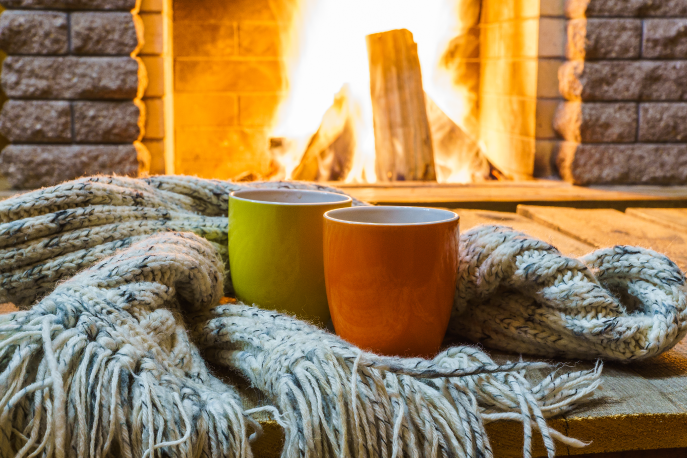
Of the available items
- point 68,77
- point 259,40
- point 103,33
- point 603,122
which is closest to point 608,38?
point 603,122

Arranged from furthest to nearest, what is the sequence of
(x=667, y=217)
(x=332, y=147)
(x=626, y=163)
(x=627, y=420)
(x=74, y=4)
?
(x=332, y=147) → (x=626, y=163) → (x=74, y=4) → (x=667, y=217) → (x=627, y=420)

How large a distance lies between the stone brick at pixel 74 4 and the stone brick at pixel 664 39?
158 centimetres

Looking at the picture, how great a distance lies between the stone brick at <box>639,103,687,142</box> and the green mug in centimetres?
179

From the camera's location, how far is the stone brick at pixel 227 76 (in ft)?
7.80

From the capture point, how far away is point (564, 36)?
2.08 meters

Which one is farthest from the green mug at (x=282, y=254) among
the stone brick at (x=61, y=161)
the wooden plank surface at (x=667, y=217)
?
the stone brick at (x=61, y=161)

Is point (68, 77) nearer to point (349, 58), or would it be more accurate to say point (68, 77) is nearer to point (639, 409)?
point (349, 58)

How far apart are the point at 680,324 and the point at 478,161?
6.18 ft

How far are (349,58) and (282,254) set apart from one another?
1979 millimetres

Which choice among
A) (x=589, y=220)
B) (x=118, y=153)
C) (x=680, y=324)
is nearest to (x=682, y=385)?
(x=680, y=324)

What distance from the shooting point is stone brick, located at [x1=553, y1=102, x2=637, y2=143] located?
2014mm

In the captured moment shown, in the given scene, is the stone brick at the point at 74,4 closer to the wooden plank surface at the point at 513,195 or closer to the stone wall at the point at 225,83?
the stone wall at the point at 225,83

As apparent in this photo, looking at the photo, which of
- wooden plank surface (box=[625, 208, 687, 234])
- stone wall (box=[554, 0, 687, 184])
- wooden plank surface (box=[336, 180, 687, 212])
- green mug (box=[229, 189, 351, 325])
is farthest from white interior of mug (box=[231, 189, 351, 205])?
stone wall (box=[554, 0, 687, 184])

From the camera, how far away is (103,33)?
6.06 feet
